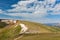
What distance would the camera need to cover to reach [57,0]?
548 cm

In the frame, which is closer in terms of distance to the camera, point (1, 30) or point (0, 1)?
point (1, 30)

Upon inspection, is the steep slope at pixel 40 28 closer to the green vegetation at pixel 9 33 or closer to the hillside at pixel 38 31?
the hillside at pixel 38 31

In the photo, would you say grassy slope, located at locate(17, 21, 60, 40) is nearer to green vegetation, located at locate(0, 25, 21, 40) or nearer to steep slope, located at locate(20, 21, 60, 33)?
steep slope, located at locate(20, 21, 60, 33)

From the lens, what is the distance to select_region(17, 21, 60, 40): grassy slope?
17.2ft

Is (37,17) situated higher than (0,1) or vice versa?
(0,1)

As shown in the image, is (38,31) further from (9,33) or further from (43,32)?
(9,33)

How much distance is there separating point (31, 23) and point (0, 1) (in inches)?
42.3

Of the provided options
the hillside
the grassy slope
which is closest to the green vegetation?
the hillside

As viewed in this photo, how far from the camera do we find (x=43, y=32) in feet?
17.6

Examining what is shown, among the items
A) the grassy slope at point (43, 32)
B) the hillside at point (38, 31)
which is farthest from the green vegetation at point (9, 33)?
the grassy slope at point (43, 32)

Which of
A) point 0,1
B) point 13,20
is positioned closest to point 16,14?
point 13,20

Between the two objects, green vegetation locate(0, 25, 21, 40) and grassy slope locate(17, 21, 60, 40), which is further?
grassy slope locate(17, 21, 60, 40)

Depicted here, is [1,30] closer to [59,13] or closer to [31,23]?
[31,23]

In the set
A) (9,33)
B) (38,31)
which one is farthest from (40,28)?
(9,33)
